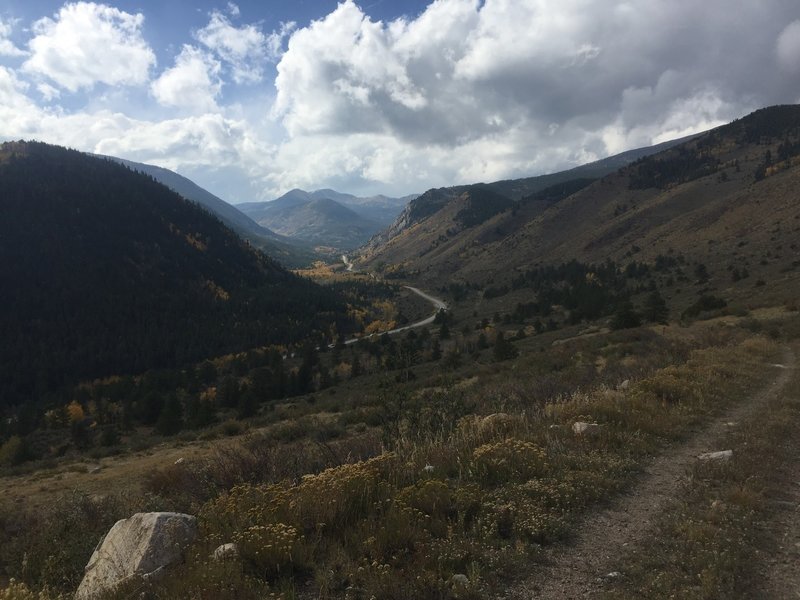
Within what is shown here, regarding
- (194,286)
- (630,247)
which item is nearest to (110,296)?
(194,286)

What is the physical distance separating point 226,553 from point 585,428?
756 centimetres

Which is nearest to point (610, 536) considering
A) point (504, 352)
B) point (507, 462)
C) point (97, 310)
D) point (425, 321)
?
point (507, 462)

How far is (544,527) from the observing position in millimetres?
6105

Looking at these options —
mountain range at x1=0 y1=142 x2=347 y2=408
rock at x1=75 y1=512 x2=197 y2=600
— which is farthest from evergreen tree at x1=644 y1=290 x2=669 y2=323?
mountain range at x1=0 y1=142 x2=347 y2=408

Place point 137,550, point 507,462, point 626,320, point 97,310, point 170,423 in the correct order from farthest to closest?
point 97,310 → point 170,423 → point 626,320 → point 507,462 → point 137,550

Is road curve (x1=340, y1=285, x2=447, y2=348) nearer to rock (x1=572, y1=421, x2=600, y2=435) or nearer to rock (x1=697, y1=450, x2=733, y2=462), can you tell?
rock (x1=572, y1=421, x2=600, y2=435)

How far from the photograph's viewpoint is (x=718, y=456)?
27.3 feet

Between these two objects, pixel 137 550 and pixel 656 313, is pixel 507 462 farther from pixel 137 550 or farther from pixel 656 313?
pixel 656 313

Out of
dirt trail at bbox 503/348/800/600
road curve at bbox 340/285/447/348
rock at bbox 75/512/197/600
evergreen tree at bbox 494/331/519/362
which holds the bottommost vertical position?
road curve at bbox 340/285/447/348

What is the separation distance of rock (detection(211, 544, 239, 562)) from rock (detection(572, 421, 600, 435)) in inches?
284

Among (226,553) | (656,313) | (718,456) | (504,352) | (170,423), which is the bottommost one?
(170,423)

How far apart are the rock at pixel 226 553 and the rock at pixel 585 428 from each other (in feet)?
23.6

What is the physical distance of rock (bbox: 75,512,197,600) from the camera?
18.9 ft

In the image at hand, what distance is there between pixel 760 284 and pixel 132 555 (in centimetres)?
6746
